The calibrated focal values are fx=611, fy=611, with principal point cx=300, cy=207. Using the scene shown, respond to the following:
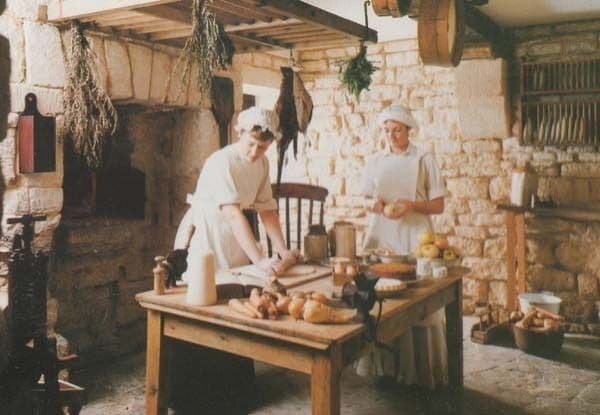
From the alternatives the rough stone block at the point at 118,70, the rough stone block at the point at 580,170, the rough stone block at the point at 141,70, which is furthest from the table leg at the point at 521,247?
the rough stone block at the point at 118,70

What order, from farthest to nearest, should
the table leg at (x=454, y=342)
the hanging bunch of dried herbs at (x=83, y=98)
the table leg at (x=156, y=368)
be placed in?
1. the table leg at (x=454, y=342)
2. the hanging bunch of dried herbs at (x=83, y=98)
3. the table leg at (x=156, y=368)

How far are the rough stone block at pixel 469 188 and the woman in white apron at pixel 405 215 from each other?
164cm

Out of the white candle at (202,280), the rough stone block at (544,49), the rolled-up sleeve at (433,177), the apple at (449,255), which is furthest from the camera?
the rough stone block at (544,49)

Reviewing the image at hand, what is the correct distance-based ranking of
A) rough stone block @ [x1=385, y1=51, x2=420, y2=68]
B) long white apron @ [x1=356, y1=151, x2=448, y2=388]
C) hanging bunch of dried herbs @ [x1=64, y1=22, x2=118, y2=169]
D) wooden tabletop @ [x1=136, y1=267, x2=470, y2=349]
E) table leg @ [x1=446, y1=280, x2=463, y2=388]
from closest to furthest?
wooden tabletop @ [x1=136, y1=267, x2=470, y2=349], hanging bunch of dried herbs @ [x1=64, y1=22, x2=118, y2=169], table leg @ [x1=446, y1=280, x2=463, y2=388], long white apron @ [x1=356, y1=151, x2=448, y2=388], rough stone block @ [x1=385, y1=51, x2=420, y2=68]

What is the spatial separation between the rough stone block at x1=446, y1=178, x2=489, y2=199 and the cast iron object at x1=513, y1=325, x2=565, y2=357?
1551mm

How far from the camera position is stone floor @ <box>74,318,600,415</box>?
3.81 m

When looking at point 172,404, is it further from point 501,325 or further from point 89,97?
point 501,325

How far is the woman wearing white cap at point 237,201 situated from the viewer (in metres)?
3.59

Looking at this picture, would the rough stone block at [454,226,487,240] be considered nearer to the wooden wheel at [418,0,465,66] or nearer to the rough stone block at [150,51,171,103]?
the wooden wheel at [418,0,465,66]

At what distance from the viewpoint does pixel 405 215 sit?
4438 millimetres

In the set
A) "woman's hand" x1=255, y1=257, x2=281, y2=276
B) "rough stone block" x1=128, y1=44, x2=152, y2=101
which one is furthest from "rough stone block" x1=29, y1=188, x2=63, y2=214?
"woman's hand" x1=255, y1=257, x2=281, y2=276

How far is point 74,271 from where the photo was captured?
4.63 m

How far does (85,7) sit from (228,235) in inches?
61.3

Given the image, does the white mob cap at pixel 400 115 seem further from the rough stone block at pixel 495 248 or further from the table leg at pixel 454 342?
the rough stone block at pixel 495 248
